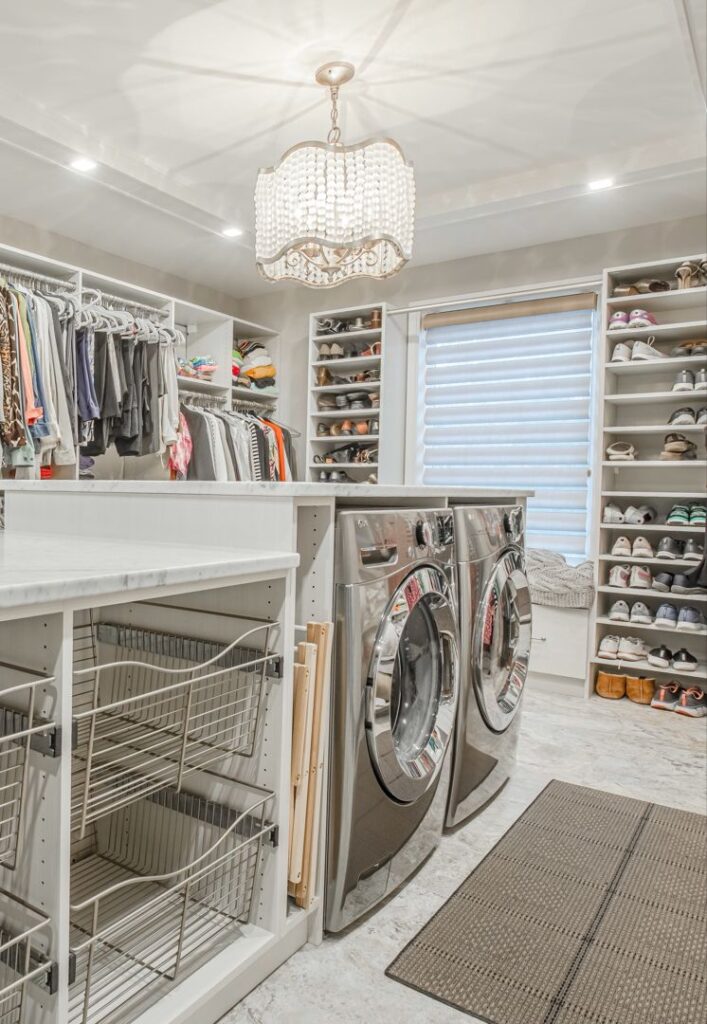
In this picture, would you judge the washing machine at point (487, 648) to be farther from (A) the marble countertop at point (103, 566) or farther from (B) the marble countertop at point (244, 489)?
(A) the marble countertop at point (103, 566)

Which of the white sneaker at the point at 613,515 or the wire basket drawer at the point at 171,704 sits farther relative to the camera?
the white sneaker at the point at 613,515

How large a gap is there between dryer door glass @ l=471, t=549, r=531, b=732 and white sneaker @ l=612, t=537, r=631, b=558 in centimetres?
144

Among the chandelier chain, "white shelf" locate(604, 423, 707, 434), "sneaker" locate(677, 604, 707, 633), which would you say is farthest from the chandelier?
"sneaker" locate(677, 604, 707, 633)

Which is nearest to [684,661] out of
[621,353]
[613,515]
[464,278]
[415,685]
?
[613,515]

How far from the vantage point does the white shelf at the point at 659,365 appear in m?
3.42

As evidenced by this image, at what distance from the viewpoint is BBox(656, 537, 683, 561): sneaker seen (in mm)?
3471

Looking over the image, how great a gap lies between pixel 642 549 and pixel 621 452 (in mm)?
531

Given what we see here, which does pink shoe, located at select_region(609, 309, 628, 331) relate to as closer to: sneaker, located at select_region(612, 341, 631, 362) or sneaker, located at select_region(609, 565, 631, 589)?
sneaker, located at select_region(612, 341, 631, 362)

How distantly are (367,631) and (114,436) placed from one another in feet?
8.64

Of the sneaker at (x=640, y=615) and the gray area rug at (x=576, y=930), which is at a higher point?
the sneaker at (x=640, y=615)

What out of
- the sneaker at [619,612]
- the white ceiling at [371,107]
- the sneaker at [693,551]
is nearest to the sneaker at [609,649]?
the sneaker at [619,612]

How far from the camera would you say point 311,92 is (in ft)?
9.59

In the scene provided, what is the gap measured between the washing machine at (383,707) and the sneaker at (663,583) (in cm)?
214

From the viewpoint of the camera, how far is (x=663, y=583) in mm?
3477
